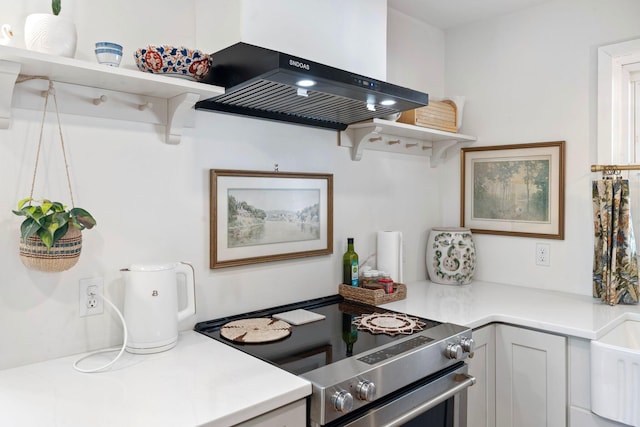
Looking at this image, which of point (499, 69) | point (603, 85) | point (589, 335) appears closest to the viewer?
point (589, 335)

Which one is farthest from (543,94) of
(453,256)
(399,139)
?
(453,256)

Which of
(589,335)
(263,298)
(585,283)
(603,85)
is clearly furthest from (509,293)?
(263,298)

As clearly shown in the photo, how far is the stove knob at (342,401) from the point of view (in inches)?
46.3

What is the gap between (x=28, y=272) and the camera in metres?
1.29

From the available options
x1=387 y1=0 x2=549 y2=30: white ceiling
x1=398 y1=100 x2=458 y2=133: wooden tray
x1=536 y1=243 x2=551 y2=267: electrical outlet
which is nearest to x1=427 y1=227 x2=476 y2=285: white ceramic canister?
x1=536 y1=243 x2=551 y2=267: electrical outlet

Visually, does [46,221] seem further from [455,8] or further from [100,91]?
[455,8]

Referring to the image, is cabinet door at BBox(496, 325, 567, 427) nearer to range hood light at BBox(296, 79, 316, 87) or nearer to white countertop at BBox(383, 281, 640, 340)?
white countertop at BBox(383, 281, 640, 340)

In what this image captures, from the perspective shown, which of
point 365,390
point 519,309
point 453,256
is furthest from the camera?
point 453,256

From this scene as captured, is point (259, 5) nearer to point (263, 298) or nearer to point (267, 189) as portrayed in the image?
point (267, 189)

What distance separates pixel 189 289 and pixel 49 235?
48cm

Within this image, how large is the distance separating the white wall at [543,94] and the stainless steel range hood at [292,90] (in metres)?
0.94

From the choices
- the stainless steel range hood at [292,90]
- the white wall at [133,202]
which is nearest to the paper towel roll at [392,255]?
the white wall at [133,202]

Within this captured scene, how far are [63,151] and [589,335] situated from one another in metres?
1.89

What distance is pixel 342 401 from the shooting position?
3.86ft
